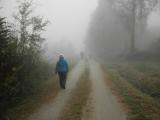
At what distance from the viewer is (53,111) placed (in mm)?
11844

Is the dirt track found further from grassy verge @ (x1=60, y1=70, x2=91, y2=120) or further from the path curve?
grassy verge @ (x1=60, y1=70, x2=91, y2=120)

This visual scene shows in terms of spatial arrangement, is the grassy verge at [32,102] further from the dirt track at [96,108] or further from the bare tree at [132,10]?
the bare tree at [132,10]

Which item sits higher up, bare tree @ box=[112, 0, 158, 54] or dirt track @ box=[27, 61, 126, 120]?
bare tree @ box=[112, 0, 158, 54]

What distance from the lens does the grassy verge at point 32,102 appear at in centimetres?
1146

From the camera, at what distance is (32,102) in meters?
13.8

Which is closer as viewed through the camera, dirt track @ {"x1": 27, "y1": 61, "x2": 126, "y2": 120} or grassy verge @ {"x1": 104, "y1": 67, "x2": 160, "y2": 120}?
grassy verge @ {"x1": 104, "y1": 67, "x2": 160, "y2": 120}

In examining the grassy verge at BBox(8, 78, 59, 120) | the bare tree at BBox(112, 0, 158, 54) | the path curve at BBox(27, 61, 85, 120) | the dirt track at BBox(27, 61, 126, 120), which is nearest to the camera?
the dirt track at BBox(27, 61, 126, 120)

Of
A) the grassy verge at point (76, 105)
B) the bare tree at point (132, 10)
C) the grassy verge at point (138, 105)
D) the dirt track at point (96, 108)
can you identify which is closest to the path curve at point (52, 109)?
the dirt track at point (96, 108)

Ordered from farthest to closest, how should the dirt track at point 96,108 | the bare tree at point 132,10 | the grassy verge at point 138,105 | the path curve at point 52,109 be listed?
the bare tree at point 132,10
the path curve at point 52,109
the dirt track at point 96,108
the grassy verge at point 138,105

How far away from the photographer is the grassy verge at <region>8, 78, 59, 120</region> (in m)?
11.5

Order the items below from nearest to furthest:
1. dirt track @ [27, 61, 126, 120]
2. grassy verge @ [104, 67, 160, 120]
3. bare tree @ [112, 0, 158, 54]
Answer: grassy verge @ [104, 67, 160, 120] → dirt track @ [27, 61, 126, 120] → bare tree @ [112, 0, 158, 54]

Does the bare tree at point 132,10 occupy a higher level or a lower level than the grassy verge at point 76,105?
higher

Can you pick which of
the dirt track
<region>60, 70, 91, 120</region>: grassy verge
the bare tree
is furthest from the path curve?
the bare tree

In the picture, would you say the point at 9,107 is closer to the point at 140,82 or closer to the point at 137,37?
the point at 140,82
